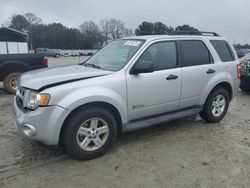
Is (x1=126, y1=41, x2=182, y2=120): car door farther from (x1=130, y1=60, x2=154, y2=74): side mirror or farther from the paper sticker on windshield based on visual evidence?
the paper sticker on windshield

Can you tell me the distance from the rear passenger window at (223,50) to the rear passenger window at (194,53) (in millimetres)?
323

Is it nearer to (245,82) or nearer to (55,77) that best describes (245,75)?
(245,82)

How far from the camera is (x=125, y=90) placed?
422 centimetres

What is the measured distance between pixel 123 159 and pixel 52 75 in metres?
1.58

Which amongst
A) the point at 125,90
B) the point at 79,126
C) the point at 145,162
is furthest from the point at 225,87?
the point at 79,126

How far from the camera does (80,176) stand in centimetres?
360

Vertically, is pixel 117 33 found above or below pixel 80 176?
above

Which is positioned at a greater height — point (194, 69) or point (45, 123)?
point (194, 69)

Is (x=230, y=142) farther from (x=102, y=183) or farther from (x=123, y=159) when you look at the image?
(x=102, y=183)

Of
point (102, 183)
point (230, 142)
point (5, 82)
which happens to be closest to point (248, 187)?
point (230, 142)

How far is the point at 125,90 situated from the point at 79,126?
2.88 ft

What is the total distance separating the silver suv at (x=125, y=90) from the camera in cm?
371

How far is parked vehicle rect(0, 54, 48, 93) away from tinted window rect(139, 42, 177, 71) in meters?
5.43

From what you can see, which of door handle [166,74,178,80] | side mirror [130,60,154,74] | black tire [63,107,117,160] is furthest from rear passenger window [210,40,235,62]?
black tire [63,107,117,160]
